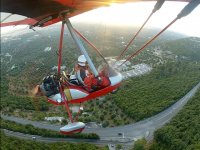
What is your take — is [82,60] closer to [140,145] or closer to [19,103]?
[140,145]

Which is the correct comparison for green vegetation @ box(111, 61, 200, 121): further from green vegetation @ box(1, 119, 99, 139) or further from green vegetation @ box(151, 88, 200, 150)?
green vegetation @ box(1, 119, 99, 139)

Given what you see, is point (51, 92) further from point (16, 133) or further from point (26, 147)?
point (16, 133)

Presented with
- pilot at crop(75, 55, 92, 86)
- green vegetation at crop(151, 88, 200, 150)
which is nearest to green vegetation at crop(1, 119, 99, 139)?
green vegetation at crop(151, 88, 200, 150)

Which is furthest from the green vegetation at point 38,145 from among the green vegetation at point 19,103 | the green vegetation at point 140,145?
the green vegetation at point 19,103

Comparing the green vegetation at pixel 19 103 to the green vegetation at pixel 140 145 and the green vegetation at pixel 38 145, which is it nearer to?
the green vegetation at pixel 38 145

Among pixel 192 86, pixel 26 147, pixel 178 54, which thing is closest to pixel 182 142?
pixel 26 147

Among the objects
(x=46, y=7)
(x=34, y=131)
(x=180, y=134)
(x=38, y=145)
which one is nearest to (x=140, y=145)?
(x=180, y=134)

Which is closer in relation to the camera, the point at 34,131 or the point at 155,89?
the point at 34,131

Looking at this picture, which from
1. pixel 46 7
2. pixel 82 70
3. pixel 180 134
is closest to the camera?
pixel 46 7
